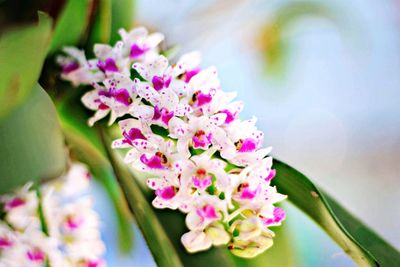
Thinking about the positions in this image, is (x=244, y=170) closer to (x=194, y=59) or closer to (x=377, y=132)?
(x=194, y=59)

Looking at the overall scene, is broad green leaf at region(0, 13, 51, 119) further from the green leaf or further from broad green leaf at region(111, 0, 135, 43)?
the green leaf

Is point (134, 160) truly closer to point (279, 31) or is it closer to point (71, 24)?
point (71, 24)

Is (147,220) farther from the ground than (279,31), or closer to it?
closer to it

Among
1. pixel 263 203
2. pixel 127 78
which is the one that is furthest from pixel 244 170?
pixel 127 78

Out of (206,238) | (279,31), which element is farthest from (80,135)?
(279,31)

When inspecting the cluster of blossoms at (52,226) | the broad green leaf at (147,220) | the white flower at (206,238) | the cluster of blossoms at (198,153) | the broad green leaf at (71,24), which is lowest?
the cluster of blossoms at (52,226)

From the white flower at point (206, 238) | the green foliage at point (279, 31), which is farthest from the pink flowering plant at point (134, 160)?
the green foliage at point (279, 31)

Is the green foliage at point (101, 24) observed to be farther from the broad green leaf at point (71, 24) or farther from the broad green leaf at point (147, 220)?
the broad green leaf at point (147, 220)
